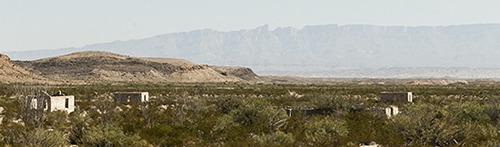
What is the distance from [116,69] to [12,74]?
1212 inches

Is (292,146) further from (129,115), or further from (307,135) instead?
(129,115)

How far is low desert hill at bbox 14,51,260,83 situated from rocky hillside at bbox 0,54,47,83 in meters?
12.1

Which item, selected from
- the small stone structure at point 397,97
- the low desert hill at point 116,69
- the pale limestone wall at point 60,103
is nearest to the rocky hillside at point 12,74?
the low desert hill at point 116,69

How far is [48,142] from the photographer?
55.8 feet

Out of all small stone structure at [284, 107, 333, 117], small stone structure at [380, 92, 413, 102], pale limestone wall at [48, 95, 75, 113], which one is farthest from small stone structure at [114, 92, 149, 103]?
small stone structure at [380, 92, 413, 102]

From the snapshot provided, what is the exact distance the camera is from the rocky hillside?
90.7 metres

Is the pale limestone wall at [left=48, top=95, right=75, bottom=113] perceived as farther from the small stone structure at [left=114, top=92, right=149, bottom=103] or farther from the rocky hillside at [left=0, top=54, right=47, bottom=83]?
the rocky hillside at [left=0, top=54, right=47, bottom=83]

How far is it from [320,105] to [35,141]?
17.8 m

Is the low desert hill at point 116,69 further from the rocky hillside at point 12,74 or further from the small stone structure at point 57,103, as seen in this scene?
the small stone structure at point 57,103

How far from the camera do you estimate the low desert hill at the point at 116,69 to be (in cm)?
11769

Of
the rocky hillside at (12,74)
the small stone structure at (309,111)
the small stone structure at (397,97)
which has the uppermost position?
the rocky hillside at (12,74)

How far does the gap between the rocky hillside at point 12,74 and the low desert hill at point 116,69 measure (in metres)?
12.1

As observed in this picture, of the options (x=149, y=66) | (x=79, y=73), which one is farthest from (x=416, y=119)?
(x=149, y=66)

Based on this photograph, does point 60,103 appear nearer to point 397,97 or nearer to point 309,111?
point 309,111
